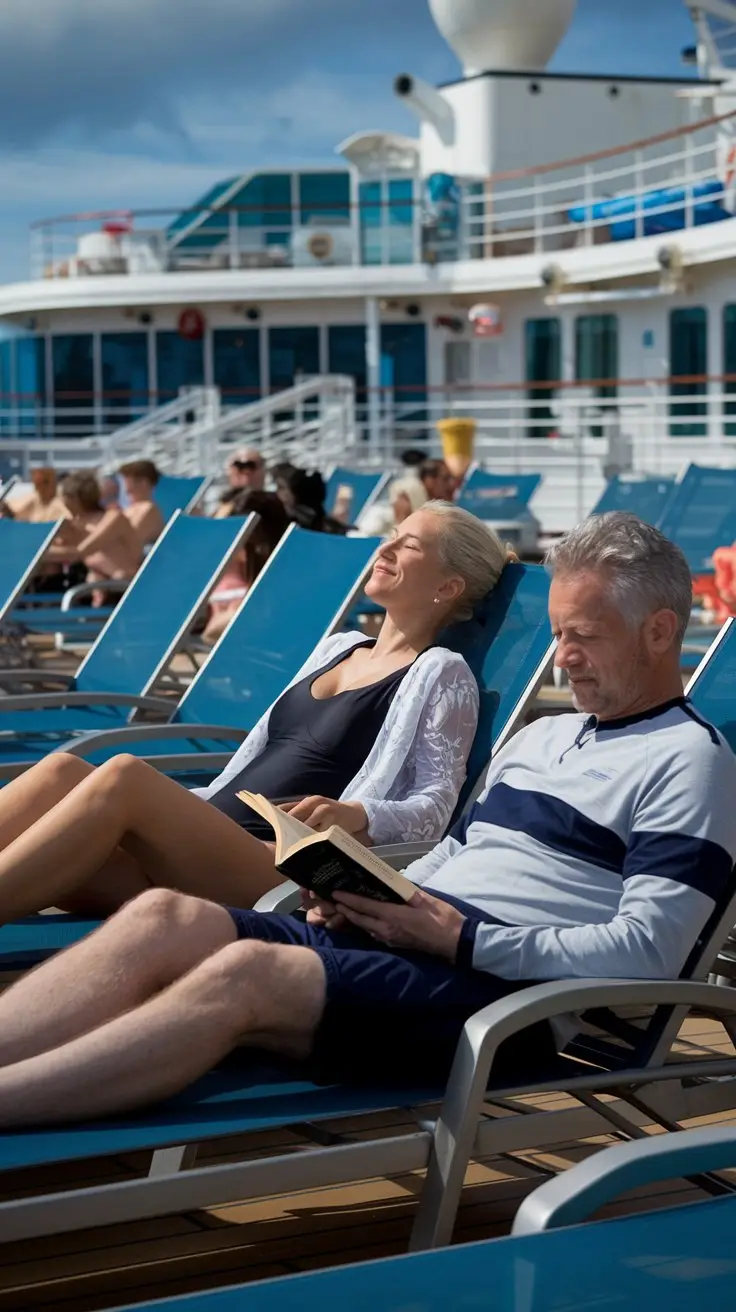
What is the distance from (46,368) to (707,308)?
1000 cm

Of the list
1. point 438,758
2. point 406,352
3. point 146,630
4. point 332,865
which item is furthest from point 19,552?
point 406,352

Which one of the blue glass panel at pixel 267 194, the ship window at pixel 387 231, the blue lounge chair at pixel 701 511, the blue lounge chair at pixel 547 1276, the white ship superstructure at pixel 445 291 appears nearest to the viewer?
the blue lounge chair at pixel 547 1276

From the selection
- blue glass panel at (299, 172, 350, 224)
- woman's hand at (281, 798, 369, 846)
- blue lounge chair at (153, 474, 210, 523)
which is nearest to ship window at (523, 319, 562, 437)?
blue glass panel at (299, 172, 350, 224)

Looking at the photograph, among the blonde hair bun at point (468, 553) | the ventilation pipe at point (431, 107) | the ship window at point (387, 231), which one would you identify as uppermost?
the ventilation pipe at point (431, 107)

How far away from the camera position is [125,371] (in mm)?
23906

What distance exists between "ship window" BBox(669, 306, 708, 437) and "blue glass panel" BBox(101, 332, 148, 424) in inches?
302

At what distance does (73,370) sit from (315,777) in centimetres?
2162

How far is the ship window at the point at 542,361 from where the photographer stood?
68.4 ft

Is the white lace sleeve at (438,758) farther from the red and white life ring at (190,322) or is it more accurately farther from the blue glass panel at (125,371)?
the blue glass panel at (125,371)

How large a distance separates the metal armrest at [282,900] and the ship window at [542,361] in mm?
18463

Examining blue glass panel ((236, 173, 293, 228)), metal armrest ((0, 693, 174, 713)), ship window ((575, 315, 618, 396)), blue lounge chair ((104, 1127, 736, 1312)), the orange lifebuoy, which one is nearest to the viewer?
blue lounge chair ((104, 1127, 736, 1312))

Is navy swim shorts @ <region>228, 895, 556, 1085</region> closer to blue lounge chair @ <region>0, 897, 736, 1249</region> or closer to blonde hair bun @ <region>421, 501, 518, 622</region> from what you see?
blue lounge chair @ <region>0, 897, 736, 1249</region>

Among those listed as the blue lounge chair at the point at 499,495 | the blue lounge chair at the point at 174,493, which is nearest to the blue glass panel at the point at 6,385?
the blue lounge chair at the point at 499,495

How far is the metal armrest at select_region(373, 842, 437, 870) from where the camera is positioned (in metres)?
2.90
